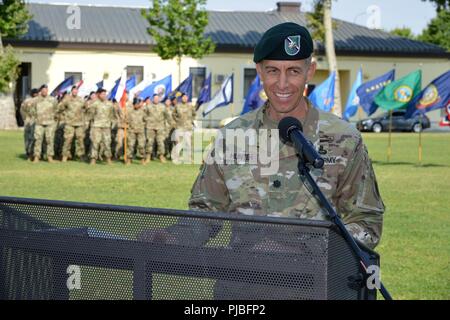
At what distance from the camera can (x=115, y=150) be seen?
85.0ft

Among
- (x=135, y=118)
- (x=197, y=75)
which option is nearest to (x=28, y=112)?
(x=135, y=118)

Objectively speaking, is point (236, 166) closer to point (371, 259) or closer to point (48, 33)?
point (371, 259)

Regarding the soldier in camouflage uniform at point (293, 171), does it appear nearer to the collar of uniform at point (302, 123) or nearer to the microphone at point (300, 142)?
the collar of uniform at point (302, 123)

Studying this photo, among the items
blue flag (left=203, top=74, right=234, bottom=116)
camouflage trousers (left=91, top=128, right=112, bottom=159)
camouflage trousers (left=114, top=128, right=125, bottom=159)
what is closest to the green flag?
camouflage trousers (left=114, top=128, right=125, bottom=159)

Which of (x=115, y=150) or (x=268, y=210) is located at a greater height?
(x=268, y=210)

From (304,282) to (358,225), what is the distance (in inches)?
40.8

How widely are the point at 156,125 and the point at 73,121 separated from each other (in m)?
2.63

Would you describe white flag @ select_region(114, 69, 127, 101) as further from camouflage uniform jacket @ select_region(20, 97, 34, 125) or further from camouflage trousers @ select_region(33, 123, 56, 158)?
camouflage trousers @ select_region(33, 123, 56, 158)

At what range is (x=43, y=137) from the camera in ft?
78.0

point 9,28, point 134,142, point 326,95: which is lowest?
point 134,142

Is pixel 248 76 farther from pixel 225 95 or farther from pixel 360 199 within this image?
pixel 360 199

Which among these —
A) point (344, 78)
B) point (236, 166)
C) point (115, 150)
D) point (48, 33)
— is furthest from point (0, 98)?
point (236, 166)

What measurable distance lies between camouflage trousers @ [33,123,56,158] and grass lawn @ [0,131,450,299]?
2.15ft

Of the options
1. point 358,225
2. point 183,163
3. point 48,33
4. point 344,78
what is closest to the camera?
point 358,225
